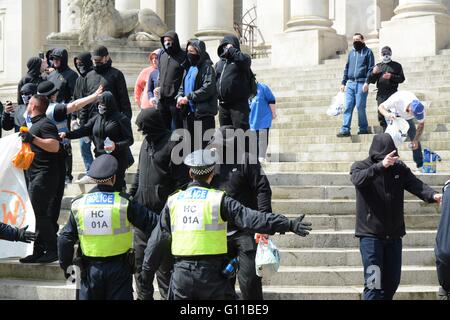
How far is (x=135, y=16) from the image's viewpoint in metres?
21.2

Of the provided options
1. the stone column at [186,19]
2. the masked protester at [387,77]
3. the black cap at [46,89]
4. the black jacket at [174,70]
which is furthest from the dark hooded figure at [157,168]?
the stone column at [186,19]

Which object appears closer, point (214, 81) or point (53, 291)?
point (53, 291)

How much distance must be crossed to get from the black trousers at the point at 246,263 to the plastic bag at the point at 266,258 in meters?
0.09

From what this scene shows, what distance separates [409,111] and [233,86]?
9.25 ft

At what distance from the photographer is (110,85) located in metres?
10.6

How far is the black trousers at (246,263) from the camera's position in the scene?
7504mm

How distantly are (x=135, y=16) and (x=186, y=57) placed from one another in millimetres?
11068

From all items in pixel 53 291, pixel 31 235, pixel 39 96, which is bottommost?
pixel 53 291

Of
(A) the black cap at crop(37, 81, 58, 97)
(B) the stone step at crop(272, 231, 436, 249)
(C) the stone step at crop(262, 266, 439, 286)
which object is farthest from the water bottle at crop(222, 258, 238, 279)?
(A) the black cap at crop(37, 81, 58, 97)

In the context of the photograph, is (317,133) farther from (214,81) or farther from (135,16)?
(135,16)

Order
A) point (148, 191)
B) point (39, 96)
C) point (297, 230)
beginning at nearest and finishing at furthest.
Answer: point (297, 230) < point (148, 191) < point (39, 96)

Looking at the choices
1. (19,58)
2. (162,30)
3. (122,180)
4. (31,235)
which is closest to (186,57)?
(122,180)

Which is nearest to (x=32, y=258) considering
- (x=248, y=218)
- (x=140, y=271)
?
(x=140, y=271)

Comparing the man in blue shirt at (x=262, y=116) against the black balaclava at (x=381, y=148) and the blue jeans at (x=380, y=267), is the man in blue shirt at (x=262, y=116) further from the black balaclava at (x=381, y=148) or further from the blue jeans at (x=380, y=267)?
the blue jeans at (x=380, y=267)
